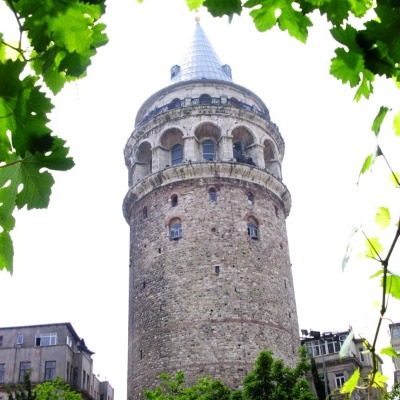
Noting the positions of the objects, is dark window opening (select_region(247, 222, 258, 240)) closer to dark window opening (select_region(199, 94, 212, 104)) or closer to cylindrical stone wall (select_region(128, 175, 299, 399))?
cylindrical stone wall (select_region(128, 175, 299, 399))

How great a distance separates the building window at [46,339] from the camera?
37688 millimetres

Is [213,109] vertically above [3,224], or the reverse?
[213,109]

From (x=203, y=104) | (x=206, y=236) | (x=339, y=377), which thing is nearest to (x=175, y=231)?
(x=206, y=236)

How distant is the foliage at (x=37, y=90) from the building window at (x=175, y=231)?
81.3ft

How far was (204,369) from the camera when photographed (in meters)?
23.9

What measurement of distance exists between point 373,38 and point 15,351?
38.0 m

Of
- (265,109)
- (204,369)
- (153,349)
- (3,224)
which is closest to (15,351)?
(153,349)

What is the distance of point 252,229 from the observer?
2741cm

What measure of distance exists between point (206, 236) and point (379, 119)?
24.7 m

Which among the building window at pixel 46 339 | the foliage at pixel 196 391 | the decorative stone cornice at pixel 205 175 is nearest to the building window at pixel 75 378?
the building window at pixel 46 339

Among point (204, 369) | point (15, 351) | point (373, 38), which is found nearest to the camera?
point (373, 38)

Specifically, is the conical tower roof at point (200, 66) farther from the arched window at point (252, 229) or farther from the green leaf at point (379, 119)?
the green leaf at point (379, 119)

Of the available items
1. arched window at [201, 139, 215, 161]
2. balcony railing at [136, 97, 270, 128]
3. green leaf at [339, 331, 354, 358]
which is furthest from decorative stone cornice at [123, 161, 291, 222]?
green leaf at [339, 331, 354, 358]

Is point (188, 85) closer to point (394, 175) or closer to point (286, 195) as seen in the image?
point (286, 195)
